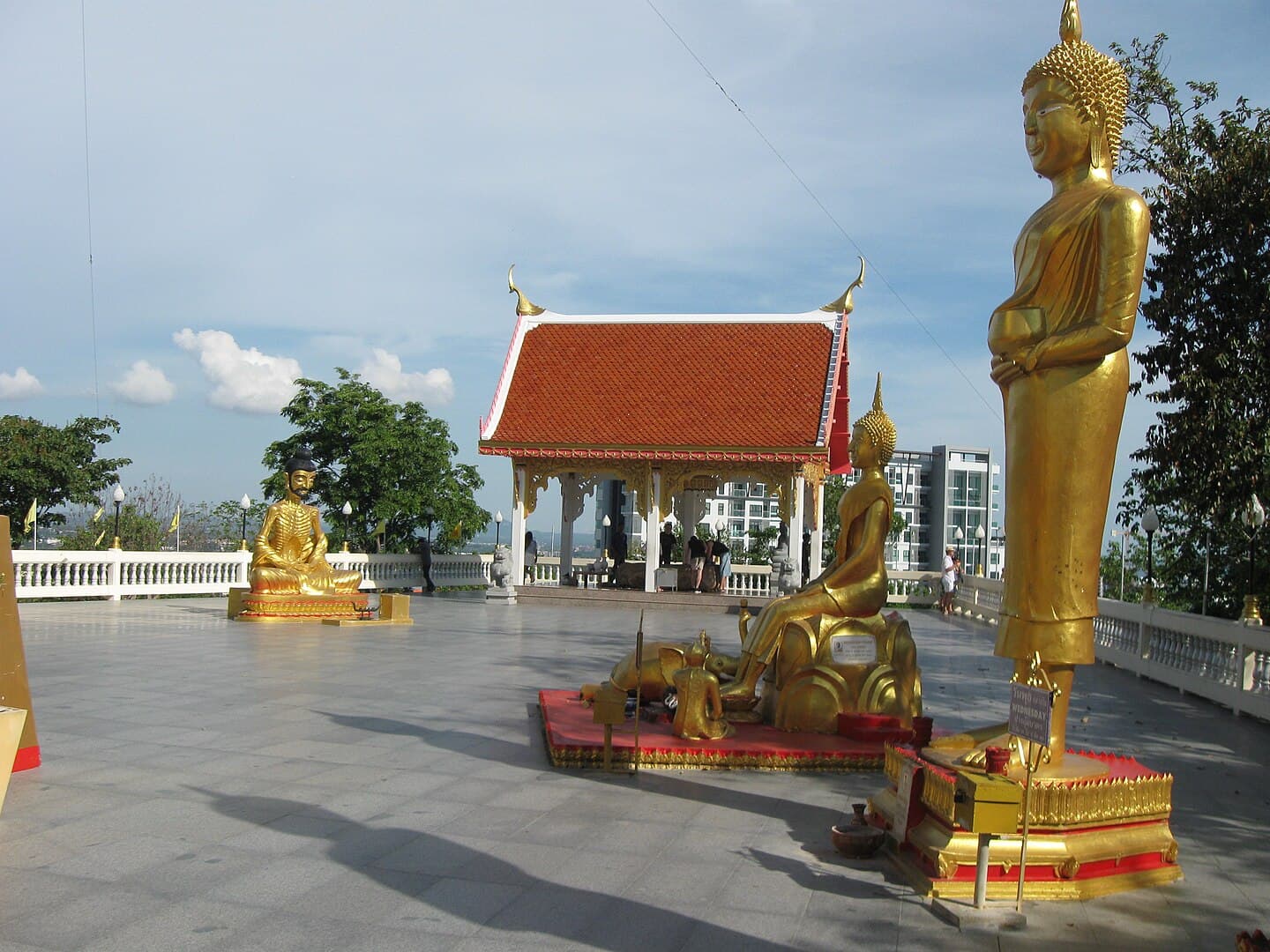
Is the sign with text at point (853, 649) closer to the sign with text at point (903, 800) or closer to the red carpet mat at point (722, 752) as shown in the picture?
the red carpet mat at point (722, 752)

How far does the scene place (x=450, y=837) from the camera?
16.1 feet

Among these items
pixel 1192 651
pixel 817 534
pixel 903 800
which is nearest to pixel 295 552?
pixel 817 534

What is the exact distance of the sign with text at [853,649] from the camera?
6.94 m

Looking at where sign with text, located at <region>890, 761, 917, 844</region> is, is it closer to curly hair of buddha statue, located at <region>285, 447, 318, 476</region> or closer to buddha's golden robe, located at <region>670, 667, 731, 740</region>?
buddha's golden robe, located at <region>670, 667, 731, 740</region>

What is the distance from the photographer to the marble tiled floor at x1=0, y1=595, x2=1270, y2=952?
3.85 m

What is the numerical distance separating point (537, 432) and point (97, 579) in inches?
319

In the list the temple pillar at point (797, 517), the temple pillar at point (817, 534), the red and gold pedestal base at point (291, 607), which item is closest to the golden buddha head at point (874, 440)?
the red and gold pedestal base at point (291, 607)

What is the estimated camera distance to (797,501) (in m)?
20.1

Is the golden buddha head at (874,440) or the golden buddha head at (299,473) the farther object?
the golden buddha head at (299,473)

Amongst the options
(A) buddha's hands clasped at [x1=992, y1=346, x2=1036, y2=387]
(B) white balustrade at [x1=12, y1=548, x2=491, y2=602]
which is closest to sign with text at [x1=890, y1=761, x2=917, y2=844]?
(A) buddha's hands clasped at [x1=992, y1=346, x2=1036, y2=387]

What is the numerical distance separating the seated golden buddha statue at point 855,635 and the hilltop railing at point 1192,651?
2.03 metres

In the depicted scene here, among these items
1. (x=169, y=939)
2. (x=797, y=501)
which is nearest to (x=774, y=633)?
(x=169, y=939)

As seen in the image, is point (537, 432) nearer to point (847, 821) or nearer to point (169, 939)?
point (847, 821)

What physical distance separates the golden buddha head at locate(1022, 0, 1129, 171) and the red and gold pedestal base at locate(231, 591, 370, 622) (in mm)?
12580
